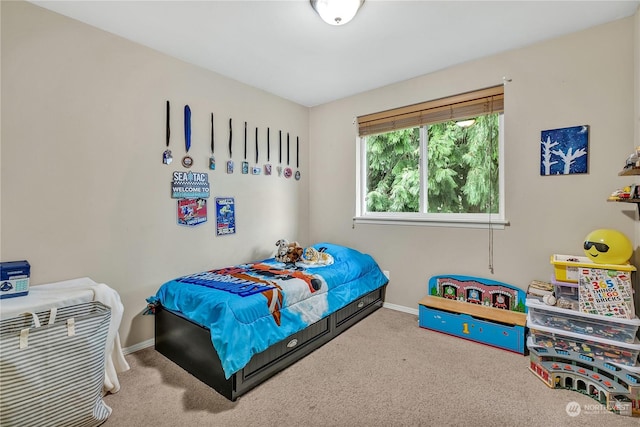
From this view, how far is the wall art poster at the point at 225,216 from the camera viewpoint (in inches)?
113

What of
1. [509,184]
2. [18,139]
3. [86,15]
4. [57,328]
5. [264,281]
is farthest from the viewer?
[509,184]

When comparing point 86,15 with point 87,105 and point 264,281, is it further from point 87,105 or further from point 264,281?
point 264,281

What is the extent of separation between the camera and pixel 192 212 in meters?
2.67

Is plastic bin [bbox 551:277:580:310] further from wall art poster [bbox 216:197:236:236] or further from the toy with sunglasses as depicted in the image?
wall art poster [bbox 216:197:236:236]

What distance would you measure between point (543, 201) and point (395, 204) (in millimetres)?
1331

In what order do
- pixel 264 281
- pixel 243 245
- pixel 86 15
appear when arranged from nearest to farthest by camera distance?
1. pixel 86 15
2. pixel 264 281
3. pixel 243 245

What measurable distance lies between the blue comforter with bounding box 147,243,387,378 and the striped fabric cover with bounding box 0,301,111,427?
0.54 meters

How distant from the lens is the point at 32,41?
1.87m

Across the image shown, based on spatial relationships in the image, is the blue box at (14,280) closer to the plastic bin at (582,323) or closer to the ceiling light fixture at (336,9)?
the ceiling light fixture at (336,9)

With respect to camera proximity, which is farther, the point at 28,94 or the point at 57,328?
the point at 28,94

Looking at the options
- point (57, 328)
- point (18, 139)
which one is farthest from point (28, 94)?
point (57, 328)

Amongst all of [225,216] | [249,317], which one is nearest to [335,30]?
[225,216]

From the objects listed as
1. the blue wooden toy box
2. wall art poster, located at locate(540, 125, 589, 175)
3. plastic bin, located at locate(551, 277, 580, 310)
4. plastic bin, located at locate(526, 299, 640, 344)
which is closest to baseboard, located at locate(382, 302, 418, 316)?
the blue wooden toy box

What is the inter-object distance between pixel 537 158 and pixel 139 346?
354 centimetres
